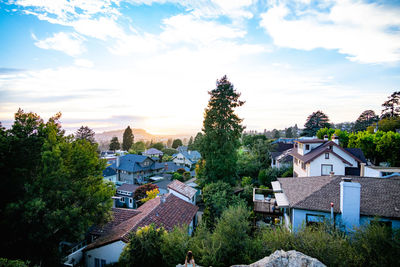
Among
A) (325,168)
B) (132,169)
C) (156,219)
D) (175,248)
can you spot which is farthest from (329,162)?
(132,169)

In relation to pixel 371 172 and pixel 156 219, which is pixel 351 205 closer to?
pixel 156 219

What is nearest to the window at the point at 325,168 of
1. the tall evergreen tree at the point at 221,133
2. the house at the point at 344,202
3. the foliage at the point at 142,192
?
the house at the point at 344,202

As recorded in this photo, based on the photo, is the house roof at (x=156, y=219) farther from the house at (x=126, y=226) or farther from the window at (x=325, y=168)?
the window at (x=325, y=168)

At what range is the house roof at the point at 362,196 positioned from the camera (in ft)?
38.0

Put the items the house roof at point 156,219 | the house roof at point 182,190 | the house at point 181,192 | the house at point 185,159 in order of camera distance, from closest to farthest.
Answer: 1. the house roof at point 156,219
2. the house at point 181,192
3. the house roof at point 182,190
4. the house at point 185,159

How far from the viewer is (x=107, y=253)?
13453 millimetres

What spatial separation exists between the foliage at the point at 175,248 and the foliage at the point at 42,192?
640 cm

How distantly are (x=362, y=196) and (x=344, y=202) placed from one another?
2.48 m

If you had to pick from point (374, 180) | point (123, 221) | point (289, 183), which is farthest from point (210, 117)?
point (374, 180)

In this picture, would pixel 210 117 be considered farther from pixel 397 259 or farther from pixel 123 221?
pixel 397 259

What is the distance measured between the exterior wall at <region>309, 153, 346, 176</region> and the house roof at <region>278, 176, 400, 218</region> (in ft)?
28.0

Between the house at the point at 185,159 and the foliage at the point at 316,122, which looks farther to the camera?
the house at the point at 185,159

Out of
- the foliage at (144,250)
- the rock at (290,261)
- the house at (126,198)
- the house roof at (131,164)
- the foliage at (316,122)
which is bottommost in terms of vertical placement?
the house at (126,198)

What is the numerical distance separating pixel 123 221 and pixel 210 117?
1441 centimetres
